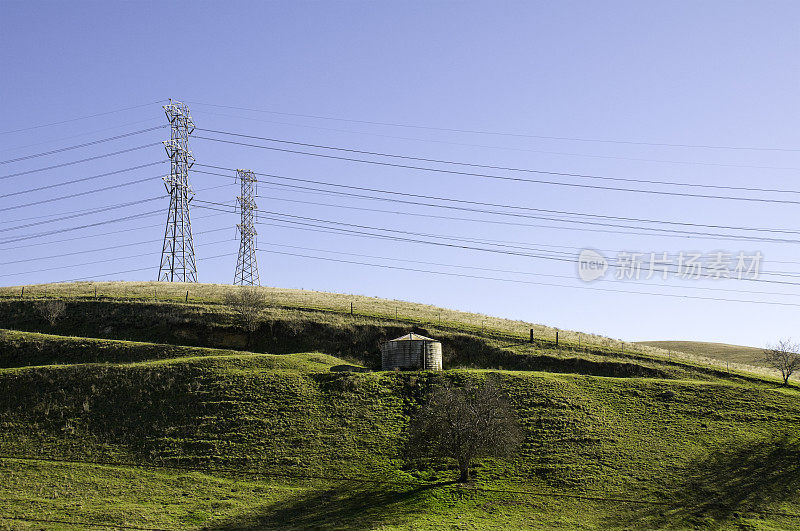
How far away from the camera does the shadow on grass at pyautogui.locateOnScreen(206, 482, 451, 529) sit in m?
34.7

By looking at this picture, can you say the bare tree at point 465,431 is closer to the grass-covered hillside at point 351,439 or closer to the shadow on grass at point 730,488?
the grass-covered hillside at point 351,439

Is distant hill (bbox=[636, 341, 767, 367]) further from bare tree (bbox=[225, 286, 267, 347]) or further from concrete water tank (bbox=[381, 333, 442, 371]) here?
bare tree (bbox=[225, 286, 267, 347])

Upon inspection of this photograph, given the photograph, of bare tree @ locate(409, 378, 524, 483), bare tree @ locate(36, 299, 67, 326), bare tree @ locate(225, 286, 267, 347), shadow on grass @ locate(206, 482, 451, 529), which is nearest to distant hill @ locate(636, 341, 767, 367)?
bare tree @ locate(225, 286, 267, 347)

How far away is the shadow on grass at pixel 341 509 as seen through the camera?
34.7 metres

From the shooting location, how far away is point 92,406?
49.2m

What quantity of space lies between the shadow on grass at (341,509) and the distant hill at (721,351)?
2513 inches

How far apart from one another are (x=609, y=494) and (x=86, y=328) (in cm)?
5402

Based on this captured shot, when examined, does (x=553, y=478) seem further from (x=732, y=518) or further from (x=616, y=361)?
(x=616, y=361)

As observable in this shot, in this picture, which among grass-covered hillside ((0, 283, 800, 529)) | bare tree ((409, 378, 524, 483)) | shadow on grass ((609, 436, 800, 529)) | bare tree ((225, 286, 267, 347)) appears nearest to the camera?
shadow on grass ((609, 436, 800, 529))

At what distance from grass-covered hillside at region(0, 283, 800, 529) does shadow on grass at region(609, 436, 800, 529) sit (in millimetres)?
126

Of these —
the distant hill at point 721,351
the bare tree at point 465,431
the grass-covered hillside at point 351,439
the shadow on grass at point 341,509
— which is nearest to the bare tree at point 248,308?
the grass-covered hillside at point 351,439

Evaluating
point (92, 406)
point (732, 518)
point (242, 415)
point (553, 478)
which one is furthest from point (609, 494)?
point (92, 406)

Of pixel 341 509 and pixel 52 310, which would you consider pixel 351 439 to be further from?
pixel 52 310

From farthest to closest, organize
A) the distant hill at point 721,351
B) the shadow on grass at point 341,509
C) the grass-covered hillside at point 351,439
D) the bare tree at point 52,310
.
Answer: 1. the distant hill at point 721,351
2. the bare tree at point 52,310
3. the grass-covered hillside at point 351,439
4. the shadow on grass at point 341,509
